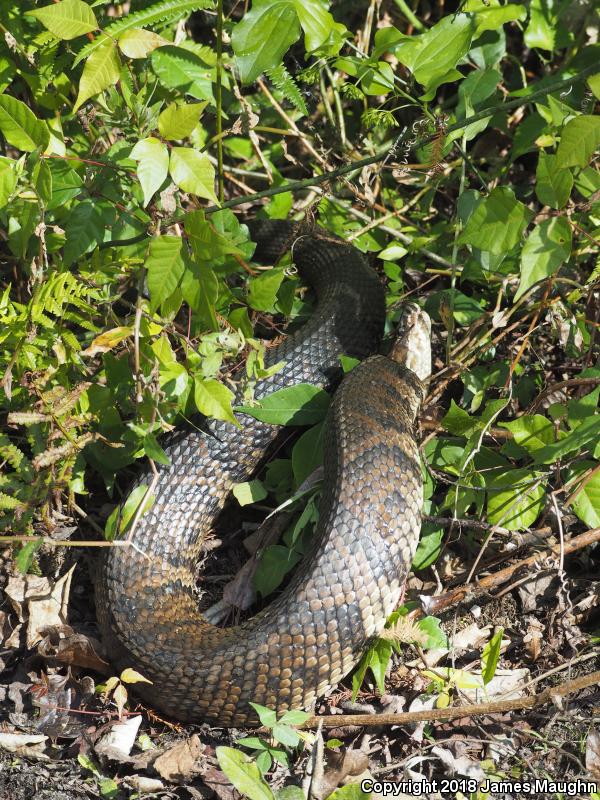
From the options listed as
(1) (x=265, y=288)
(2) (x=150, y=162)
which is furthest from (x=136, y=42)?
(1) (x=265, y=288)

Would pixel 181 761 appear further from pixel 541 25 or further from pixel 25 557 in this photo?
pixel 541 25

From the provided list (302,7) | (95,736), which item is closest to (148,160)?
(302,7)

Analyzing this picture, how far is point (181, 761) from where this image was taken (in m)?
3.43

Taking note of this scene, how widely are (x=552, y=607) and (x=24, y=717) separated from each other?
2.48 meters

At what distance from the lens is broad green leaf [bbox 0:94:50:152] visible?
352 centimetres

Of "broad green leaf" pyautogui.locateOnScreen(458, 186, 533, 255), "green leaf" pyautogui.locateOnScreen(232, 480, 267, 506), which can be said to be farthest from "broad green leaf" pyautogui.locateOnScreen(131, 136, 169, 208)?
"green leaf" pyautogui.locateOnScreen(232, 480, 267, 506)

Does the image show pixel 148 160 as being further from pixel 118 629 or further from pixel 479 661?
pixel 479 661

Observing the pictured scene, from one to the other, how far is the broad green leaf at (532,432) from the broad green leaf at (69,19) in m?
2.49

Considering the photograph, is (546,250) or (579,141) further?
(546,250)

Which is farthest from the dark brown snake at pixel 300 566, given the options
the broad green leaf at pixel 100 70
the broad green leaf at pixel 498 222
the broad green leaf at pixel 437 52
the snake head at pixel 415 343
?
the broad green leaf at pixel 100 70

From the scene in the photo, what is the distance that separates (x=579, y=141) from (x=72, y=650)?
298 cm

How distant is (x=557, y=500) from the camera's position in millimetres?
3979

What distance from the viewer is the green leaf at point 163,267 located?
318cm

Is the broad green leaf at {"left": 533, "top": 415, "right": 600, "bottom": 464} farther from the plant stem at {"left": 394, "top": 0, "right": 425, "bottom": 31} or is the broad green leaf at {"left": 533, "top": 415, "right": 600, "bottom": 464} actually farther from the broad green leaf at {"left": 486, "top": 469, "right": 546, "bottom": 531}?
the plant stem at {"left": 394, "top": 0, "right": 425, "bottom": 31}
